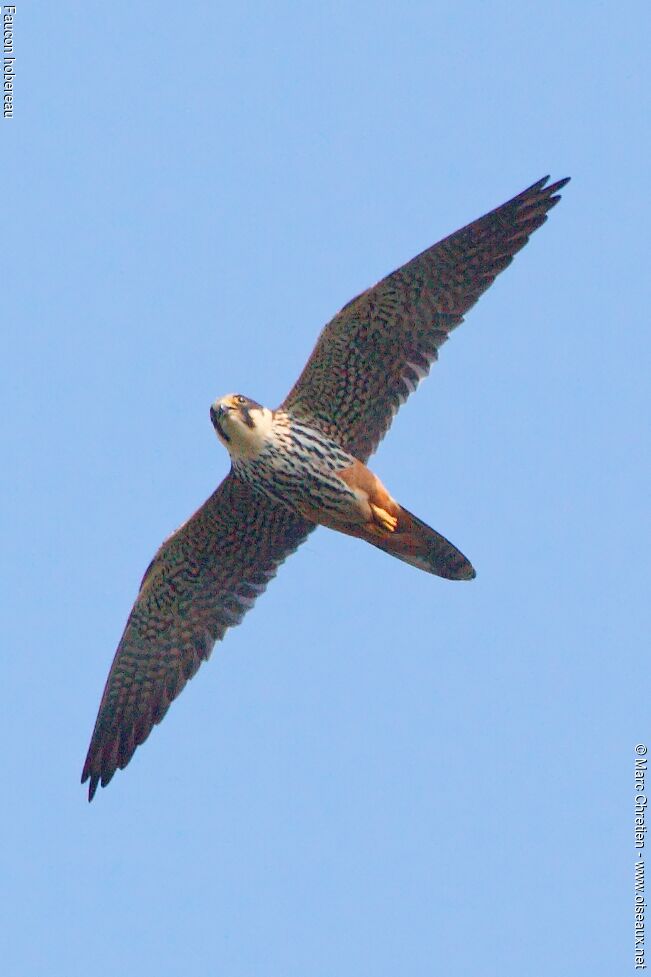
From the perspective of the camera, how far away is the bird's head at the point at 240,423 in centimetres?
1209

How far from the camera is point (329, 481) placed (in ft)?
40.3

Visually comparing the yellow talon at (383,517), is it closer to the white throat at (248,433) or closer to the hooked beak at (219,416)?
the white throat at (248,433)

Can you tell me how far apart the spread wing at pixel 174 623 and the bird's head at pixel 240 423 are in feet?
3.31

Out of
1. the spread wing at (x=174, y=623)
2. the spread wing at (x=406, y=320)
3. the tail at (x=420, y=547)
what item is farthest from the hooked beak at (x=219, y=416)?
the tail at (x=420, y=547)

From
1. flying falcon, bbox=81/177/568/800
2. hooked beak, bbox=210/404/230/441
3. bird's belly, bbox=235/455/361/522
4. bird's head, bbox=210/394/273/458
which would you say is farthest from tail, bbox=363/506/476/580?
hooked beak, bbox=210/404/230/441

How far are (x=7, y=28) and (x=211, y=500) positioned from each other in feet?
15.3

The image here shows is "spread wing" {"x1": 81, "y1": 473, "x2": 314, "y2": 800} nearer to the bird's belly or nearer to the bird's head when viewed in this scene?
the bird's belly

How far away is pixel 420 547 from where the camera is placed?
40.8 feet

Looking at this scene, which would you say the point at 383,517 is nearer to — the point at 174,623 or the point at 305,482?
the point at 305,482

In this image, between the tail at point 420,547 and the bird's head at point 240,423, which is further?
→ the tail at point 420,547

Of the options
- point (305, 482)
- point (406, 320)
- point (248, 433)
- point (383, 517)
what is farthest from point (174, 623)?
point (406, 320)

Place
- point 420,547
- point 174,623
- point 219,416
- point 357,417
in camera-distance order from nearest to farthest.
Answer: point 219,416, point 420,547, point 357,417, point 174,623

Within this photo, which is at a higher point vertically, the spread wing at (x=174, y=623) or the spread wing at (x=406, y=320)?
the spread wing at (x=406, y=320)

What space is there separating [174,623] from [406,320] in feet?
9.33
